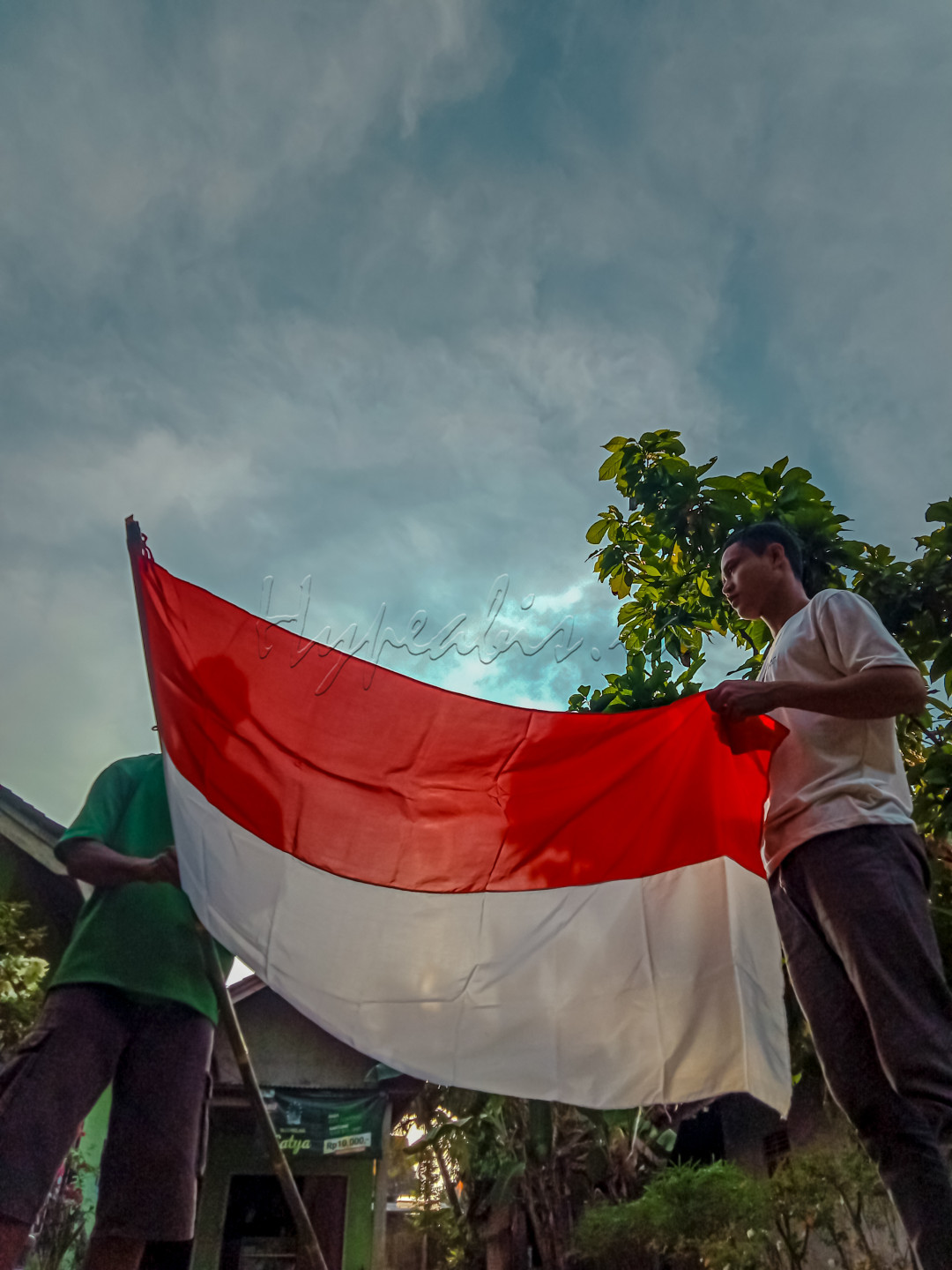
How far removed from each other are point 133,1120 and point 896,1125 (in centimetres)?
143

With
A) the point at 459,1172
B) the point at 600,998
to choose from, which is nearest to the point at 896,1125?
the point at 600,998

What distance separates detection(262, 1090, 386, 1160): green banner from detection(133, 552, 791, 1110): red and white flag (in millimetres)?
7496

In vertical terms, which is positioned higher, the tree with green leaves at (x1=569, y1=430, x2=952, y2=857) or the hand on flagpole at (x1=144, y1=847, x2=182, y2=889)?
the tree with green leaves at (x1=569, y1=430, x2=952, y2=857)

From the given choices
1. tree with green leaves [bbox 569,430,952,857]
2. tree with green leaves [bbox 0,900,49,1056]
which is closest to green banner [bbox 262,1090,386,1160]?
tree with green leaves [bbox 0,900,49,1056]

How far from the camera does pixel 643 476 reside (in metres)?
4.96

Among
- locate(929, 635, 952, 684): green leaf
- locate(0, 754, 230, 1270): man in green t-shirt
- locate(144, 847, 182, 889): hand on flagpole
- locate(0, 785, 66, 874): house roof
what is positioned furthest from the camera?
locate(0, 785, 66, 874): house roof

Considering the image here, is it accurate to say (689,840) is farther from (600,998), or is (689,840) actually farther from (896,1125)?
(896,1125)

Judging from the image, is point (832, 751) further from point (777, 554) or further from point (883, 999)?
point (777, 554)

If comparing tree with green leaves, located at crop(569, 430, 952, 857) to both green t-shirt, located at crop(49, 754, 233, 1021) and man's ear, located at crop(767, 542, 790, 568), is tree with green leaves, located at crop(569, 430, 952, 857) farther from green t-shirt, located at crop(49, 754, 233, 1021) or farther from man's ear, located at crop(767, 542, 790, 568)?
green t-shirt, located at crop(49, 754, 233, 1021)

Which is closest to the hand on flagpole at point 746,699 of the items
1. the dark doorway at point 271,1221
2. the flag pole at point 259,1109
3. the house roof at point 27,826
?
the flag pole at point 259,1109

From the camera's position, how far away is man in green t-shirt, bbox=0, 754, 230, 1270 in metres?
1.54

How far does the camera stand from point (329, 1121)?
8523mm

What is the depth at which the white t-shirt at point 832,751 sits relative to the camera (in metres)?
1.77

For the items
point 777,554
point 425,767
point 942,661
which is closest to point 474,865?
point 425,767
